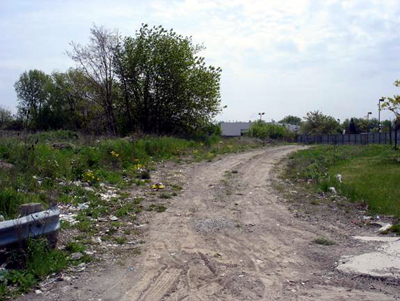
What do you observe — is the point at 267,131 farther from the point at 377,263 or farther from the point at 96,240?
the point at 377,263

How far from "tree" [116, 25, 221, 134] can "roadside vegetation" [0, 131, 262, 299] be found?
11674mm

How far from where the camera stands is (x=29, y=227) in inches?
240

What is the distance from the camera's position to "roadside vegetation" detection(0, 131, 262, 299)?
5.93m

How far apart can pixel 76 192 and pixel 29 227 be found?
390 centimetres

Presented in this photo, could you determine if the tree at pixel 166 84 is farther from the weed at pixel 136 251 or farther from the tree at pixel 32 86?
the tree at pixel 32 86

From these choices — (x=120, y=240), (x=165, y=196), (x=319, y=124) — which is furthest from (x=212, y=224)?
(x=319, y=124)

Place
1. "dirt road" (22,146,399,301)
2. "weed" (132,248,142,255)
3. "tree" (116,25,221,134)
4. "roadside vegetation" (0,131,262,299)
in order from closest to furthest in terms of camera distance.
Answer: "dirt road" (22,146,399,301) → "roadside vegetation" (0,131,262,299) → "weed" (132,248,142,255) → "tree" (116,25,221,134)

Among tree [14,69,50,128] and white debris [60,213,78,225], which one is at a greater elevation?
tree [14,69,50,128]

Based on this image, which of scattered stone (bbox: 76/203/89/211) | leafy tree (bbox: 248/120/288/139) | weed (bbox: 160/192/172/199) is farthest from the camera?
leafy tree (bbox: 248/120/288/139)

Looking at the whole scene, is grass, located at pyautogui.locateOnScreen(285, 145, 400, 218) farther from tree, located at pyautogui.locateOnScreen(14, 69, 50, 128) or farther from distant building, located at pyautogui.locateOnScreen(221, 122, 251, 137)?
distant building, located at pyautogui.locateOnScreen(221, 122, 251, 137)

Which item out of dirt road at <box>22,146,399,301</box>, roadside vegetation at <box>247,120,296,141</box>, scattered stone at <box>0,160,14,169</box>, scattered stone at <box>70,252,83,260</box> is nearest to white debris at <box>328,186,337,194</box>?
dirt road at <box>22,146,399,301</box>

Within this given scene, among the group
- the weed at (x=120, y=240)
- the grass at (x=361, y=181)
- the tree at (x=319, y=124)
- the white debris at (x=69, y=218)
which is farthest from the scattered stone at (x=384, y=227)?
the tree at (x=319, y=124)

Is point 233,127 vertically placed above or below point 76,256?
above

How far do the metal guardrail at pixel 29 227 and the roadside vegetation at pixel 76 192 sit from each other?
16cm
